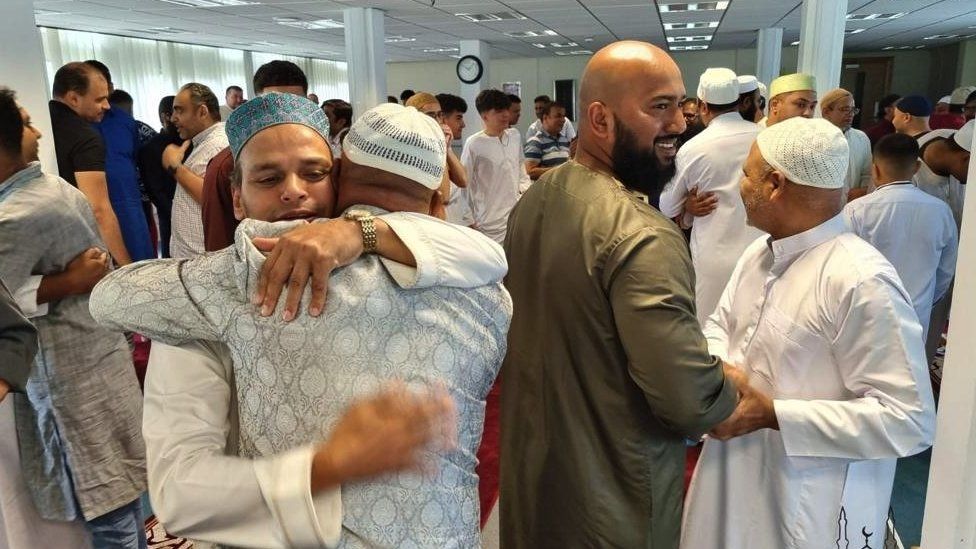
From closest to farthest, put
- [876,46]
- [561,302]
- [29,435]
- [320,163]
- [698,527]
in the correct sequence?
1. [320,163]
2. [561,302]
3. [698,527]
4. [29,435]
5. [876,46]

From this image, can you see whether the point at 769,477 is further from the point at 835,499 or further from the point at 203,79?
the point at 203,79

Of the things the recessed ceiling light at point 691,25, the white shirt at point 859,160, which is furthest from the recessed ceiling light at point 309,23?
the white shirt at point 859,160

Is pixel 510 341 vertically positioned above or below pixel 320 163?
below

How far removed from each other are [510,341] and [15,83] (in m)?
3.91

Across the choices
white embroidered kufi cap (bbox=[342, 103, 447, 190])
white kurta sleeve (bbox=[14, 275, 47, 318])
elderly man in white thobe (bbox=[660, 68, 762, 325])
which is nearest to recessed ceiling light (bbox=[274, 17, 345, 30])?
elderly man in white thobe (bbox=[660, 68, 762, 325])

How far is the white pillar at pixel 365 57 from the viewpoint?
29.8 ft

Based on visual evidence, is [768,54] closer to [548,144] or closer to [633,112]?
[548,144]

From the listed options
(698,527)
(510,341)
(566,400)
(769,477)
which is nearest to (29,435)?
(510,341)

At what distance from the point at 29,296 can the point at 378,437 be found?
5.15 feet

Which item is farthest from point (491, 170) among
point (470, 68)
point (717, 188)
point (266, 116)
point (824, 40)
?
point (470, 68)

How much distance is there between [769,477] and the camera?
1670 millimetres

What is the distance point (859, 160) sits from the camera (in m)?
4.50

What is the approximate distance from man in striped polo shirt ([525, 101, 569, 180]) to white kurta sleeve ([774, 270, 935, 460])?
5.41 meters

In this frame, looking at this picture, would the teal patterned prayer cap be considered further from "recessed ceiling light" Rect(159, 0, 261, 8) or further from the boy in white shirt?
"recessed ceiling light" Rect(159, 0, 261, 8)
